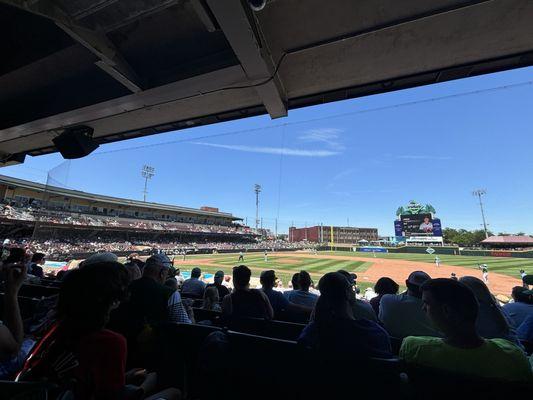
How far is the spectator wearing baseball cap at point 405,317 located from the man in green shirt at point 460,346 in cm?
127

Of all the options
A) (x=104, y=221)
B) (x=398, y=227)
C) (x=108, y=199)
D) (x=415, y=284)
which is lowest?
(x=415, y=284)

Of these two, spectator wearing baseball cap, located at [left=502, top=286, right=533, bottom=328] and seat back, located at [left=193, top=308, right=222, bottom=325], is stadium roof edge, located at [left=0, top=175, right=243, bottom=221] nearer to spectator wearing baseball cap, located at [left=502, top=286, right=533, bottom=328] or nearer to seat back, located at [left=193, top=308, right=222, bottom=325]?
seat back, located at [left=193, top=308, right=222, bottom=325]

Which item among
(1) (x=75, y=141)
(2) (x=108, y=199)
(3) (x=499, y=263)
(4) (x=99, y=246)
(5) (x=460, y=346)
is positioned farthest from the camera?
(2) (x=108, y=199)

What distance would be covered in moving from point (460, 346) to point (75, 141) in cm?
569

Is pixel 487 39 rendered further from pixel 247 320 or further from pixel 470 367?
pixel 247 320

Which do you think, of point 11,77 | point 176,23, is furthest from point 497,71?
point 11,77

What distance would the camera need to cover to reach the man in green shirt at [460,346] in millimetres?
1348

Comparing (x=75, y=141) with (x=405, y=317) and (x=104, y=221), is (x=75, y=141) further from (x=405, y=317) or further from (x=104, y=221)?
(x=104, y=221)

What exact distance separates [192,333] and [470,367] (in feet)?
5.94

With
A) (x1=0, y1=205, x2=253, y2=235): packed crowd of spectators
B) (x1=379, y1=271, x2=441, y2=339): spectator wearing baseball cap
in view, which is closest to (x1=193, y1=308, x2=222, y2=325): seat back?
(x1=379, y1=271, x2=441, y2=339): spectator wearing baseball cap

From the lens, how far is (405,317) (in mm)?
2771

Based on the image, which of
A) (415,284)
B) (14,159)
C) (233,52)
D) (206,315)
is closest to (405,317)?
(415,284)

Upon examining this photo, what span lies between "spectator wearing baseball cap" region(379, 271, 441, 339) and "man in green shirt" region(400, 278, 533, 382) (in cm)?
127

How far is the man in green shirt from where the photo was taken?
53.1 inches
